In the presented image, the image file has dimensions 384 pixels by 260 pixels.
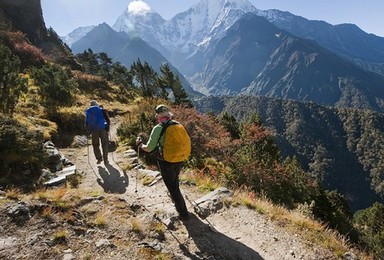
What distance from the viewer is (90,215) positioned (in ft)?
27.3

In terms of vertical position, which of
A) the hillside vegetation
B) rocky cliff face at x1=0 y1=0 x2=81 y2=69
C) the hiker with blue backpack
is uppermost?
rocky cliff face at x1=0 y1=0 x2=81 y2=69

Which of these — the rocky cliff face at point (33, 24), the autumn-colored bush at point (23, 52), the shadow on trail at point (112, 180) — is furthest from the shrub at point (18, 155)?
the rocky cliff face at point (33, 24)

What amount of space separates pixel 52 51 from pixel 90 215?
66.0m

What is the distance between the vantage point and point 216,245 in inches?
313

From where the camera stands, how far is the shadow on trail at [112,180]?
41.1ft

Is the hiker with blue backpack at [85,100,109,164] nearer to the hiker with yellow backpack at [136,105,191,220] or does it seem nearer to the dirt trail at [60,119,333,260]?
the dirt trail at [60,119,333,260]

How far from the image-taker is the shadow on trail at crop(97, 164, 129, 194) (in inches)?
493

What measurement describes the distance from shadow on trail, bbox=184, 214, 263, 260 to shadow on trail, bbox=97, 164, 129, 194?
4429 millimetres

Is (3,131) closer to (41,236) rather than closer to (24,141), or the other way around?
(24,141)

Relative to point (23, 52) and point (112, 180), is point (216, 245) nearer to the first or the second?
point (112, 180)

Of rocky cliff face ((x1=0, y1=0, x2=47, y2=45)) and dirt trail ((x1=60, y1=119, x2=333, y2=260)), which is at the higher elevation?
rocky cliff face ((x1=0, y1=0, x2=47, y2=45))

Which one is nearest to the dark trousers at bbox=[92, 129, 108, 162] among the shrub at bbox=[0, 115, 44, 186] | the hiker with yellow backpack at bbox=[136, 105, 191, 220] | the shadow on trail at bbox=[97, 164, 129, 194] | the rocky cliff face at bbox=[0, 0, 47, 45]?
the shadow on trail at bbox=[97, 164, 129, 194]

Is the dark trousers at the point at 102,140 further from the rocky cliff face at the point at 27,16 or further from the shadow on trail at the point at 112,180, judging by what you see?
the rocky cliff face at the point at 27,16

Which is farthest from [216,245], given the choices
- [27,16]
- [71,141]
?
[27,16]
